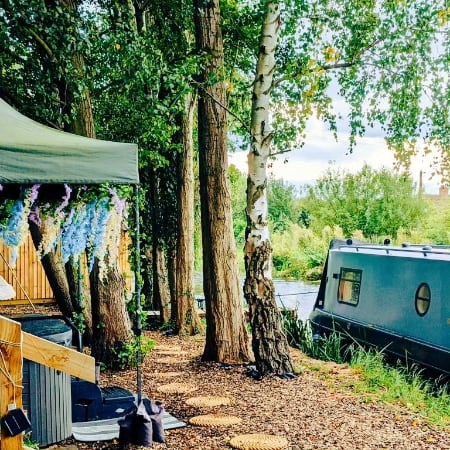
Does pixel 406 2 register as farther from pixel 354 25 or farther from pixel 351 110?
pixel 351 110

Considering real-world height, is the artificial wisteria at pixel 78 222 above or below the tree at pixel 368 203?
below

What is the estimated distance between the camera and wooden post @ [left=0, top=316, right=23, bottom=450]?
2699 millimetres

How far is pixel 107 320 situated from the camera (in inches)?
289

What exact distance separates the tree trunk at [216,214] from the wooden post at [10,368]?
4.96 meters

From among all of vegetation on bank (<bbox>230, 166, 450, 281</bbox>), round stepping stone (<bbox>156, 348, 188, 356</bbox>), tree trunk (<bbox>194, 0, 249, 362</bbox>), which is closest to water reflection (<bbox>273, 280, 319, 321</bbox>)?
vegetation on bank (<bbox>230, 166, 450, 281</bbox>)

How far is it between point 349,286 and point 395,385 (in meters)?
3.55

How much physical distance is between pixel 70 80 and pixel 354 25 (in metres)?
4.35

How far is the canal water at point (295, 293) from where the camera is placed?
16.7m

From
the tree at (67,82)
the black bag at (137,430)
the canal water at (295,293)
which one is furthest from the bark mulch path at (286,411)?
the canal water at (295,293)

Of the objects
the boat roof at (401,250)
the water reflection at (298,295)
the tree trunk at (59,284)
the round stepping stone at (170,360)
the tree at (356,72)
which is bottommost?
the water reflection at (298,295)

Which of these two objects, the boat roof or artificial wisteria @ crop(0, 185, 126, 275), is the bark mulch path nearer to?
artificial wisteria @ crop(0, 185, 126, 275)

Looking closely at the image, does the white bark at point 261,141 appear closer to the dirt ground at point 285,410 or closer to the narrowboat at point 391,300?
the dirt ground at point 285,410

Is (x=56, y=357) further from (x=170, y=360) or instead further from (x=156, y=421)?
(x=170, y=360)

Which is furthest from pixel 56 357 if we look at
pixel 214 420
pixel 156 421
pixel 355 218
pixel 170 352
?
pixel 355 218
